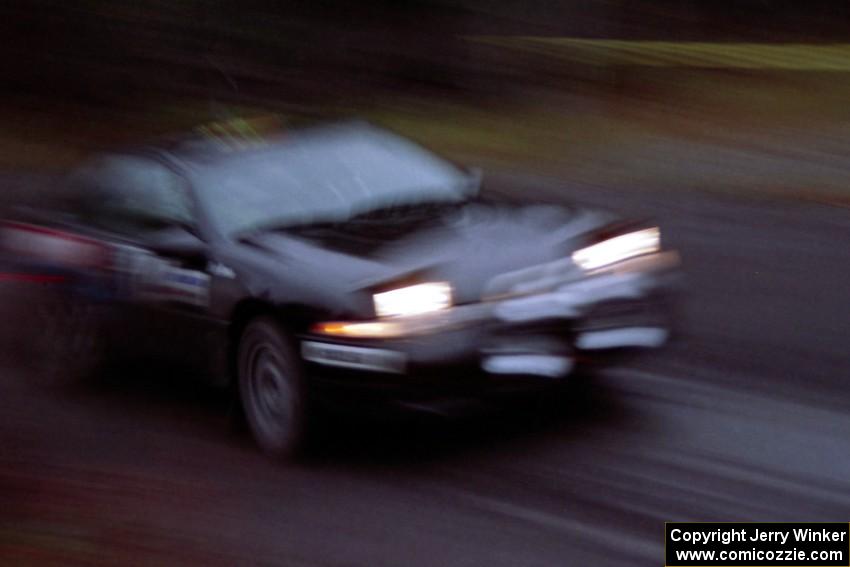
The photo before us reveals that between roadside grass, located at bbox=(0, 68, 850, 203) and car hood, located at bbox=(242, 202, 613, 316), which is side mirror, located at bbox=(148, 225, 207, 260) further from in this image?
roadside grass, located at bbox=(0, 68, 850, 203)

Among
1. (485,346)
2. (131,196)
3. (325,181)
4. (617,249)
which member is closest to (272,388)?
(485,346)

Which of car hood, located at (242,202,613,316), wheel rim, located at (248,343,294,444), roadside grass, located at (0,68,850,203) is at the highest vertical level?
roadside grass, located at (0,68,850,203)

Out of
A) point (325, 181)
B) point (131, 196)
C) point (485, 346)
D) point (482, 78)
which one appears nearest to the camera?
point (485, 346)

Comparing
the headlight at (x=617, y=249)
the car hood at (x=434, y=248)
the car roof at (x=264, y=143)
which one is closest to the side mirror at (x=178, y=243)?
the car hood at (x=434, y=248)

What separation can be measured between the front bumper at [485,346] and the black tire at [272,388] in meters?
0.16

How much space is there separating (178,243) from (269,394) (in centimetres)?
87

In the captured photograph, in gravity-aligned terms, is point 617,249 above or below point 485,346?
above

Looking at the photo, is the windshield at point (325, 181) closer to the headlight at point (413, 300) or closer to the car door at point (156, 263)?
the car door at point (156, 263)

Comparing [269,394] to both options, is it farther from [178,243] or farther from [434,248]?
[434,248]

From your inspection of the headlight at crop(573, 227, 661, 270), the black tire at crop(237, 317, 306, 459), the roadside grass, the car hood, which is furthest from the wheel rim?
the roadside grass

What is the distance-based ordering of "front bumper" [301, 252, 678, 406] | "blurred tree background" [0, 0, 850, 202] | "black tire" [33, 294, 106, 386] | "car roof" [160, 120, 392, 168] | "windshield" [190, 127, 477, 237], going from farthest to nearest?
"blurred tree background" [0, 0, 850, 202] → "black tire" [33, 294, 106, 386] → "car roof" [160, 120, 392, 168] → "windshield" [190, 127, 477, 237] → "front bumper" [301, 252, 678, 406]

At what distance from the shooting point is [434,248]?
5840 millimetres

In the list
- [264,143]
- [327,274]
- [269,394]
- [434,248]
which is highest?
[264,143]

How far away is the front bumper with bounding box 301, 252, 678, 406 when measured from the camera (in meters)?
5.44
